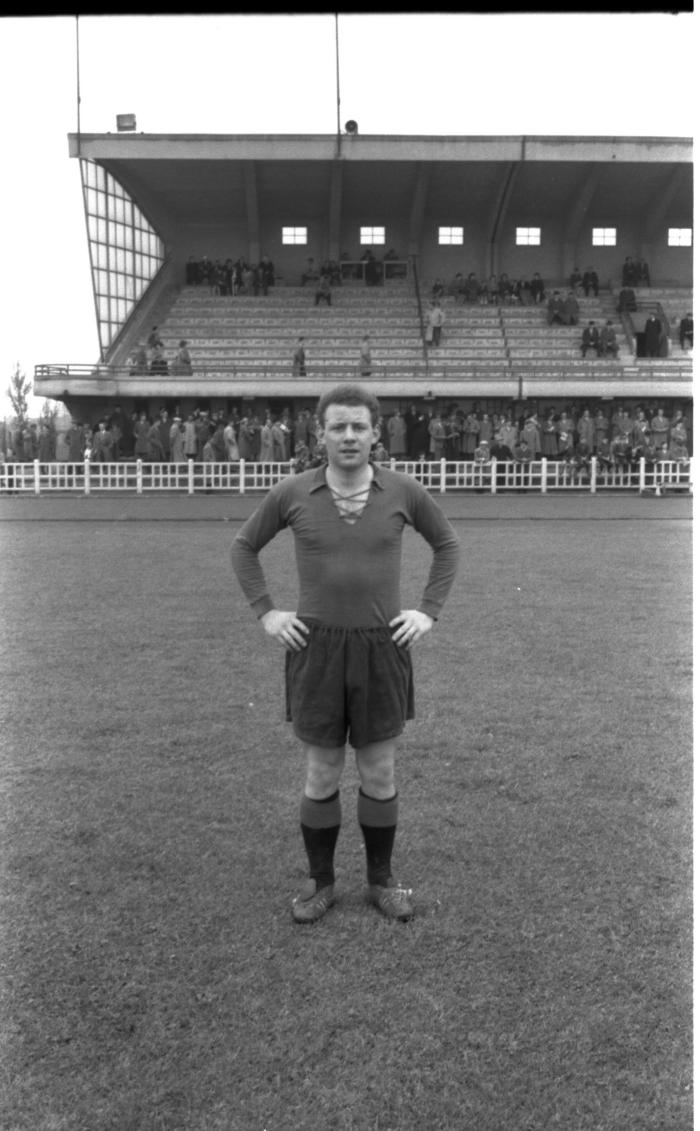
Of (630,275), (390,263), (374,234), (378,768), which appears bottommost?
(378,768)

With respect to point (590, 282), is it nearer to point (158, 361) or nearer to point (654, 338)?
point (654, 338)

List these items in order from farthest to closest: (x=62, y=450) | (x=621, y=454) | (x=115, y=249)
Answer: (x=115, y=249) < (x=62, y=450) < (x=621, y=454)

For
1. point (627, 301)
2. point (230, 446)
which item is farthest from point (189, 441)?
point (627, 301)

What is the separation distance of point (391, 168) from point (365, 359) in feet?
27.1

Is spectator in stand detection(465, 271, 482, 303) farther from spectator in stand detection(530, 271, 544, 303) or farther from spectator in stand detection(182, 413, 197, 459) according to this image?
spectator in stand detection(182, 413, 197, 459)

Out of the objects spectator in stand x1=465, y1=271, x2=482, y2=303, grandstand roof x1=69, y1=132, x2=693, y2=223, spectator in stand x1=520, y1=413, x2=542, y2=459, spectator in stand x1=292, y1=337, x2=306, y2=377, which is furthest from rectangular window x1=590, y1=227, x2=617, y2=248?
spectator in stand x1=520, y1=413, x2=542, y2=459

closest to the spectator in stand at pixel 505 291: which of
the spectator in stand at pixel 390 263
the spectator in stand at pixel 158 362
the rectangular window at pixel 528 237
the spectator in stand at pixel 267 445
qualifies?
the rectangular window at pixel 528 237

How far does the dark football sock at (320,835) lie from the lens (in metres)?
3.81

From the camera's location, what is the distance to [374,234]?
42875mm

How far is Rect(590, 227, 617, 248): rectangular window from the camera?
4341 cm

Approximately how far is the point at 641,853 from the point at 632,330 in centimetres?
3640

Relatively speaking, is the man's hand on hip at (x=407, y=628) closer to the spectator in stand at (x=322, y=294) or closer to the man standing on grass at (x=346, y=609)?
→ the man standing on grass at (x=346, y=609)

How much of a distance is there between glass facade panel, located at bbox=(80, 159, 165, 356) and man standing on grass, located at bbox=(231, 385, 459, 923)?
3872 cm

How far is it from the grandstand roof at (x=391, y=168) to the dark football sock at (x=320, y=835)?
1442 inches
